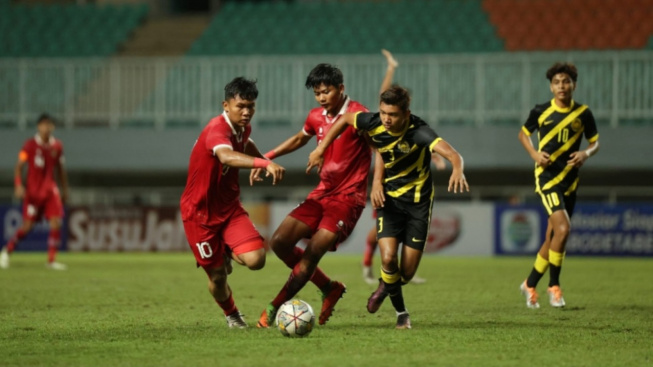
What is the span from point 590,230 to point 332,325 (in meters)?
13.3

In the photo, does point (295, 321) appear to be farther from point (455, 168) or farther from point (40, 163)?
point (40, 163)

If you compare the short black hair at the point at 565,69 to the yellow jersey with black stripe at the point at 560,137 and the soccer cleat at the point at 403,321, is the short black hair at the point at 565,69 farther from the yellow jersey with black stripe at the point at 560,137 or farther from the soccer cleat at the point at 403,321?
the soccer cleat at the point at 403,321

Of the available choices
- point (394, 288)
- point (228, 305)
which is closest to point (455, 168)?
point (394, 288)

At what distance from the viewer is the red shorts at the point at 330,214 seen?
7.80 meters

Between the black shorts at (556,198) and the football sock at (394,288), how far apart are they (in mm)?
2483

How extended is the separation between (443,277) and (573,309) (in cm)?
496

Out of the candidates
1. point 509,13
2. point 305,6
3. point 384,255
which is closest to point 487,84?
point 509,13

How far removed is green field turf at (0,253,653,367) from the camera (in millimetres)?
6082

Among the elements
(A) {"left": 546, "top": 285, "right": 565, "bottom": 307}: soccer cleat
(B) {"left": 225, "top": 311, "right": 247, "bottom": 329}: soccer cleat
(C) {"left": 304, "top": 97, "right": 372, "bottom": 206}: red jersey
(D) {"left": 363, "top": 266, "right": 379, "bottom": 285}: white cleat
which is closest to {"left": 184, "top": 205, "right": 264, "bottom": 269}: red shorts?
(B) {"left": 225, "top": 311, "right": 247, "bottom": 329}: soccer cleat

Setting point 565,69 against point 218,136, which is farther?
point 565,69

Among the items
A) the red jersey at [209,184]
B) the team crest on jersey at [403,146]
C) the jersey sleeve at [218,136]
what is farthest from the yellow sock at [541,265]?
the jersey sleeve at [218,136]

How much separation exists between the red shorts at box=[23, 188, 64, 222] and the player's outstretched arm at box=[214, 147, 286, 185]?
9.00 m

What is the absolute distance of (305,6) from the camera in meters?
26.8

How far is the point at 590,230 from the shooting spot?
66.0 feet
